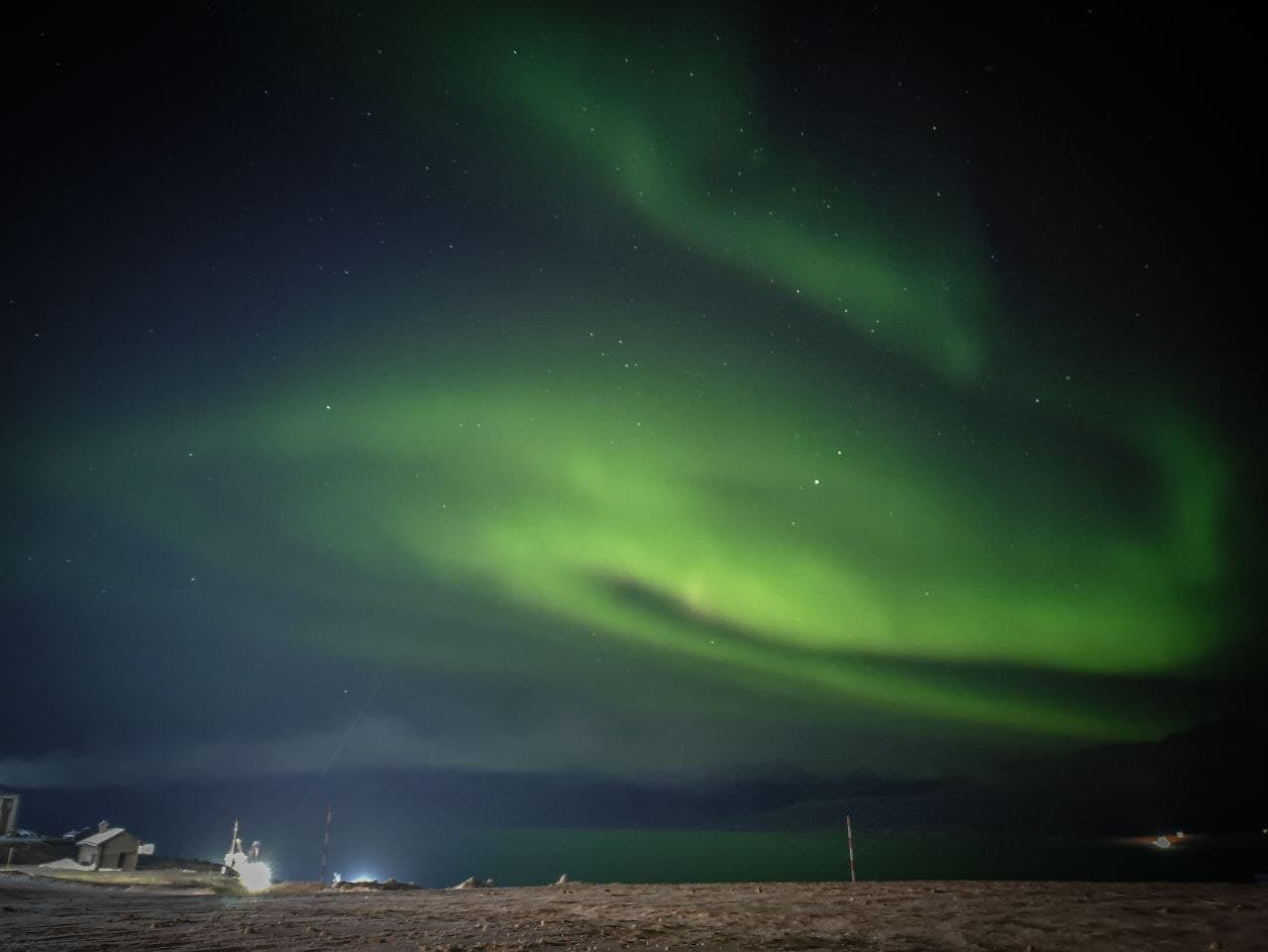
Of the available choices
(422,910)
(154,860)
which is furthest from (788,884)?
(154,860)

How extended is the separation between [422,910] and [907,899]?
14.2 meters

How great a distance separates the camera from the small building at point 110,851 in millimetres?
52875

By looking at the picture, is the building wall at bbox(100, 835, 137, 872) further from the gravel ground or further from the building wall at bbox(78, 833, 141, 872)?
the gravel ground

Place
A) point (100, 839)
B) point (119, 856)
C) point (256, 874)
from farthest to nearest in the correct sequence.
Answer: point (119, 856) < point (100, 839) < point (256, 874)

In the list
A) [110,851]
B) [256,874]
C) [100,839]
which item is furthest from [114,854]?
[256,874]

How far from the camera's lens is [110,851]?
177 ft

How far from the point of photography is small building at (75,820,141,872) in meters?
52.9

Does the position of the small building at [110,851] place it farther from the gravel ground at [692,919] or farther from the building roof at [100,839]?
the gravel ground at [692,919]

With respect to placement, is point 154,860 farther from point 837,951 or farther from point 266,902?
point 837,951

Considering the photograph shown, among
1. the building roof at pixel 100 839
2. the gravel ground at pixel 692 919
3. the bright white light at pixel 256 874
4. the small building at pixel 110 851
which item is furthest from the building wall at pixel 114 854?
the gravel ground at pixel 692 919

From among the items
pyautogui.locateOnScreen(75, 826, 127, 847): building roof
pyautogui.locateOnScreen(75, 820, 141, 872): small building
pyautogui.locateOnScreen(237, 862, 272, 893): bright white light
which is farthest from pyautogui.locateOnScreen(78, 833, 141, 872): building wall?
pyautogui.locateOnScreen(237, 862, 272, 893): bright white light

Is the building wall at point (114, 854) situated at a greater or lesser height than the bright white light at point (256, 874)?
greater

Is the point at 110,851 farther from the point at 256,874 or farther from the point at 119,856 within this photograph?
the point at 256,874

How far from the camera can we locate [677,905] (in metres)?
22.5
